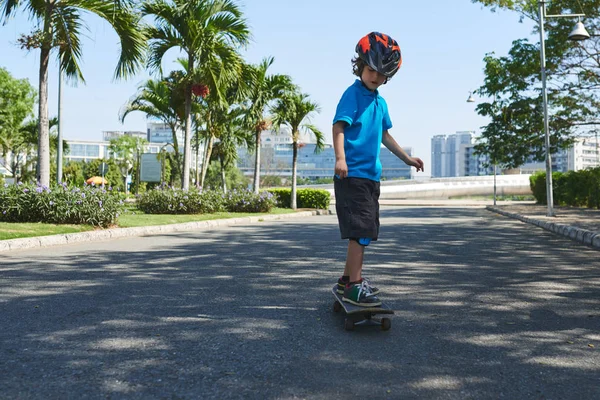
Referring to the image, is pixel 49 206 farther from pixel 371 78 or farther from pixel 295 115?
pixel 295 115

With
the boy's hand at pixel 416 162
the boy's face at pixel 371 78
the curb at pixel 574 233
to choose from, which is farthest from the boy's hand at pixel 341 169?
the curb at pixel 574 233

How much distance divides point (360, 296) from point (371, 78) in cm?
139

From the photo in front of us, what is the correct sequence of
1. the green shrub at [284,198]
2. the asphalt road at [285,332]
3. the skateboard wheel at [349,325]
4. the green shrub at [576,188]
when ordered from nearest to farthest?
1. the asphalt road at [285,332]
2. the skateboard wheel at [349,325]
3. the green shrub at [576,188]
4. the green shrub at [284,198]

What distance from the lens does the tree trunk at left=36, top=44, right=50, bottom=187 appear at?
1046 cm

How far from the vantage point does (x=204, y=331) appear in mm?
3328

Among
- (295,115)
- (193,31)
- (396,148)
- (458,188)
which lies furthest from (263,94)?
(458,188)

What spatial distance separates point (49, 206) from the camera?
33.5 feet

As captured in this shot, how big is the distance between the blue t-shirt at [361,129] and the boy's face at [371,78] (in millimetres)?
32

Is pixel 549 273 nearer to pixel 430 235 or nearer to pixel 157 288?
pixel 157 288

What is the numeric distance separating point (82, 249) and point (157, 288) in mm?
3610

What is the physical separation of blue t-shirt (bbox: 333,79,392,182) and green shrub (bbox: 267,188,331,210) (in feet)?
66.8

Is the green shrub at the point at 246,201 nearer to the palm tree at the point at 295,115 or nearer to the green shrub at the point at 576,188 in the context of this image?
the palm tree at the point at 295,115

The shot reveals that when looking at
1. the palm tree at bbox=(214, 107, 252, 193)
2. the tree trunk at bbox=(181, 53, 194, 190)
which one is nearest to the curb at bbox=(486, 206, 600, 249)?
the tree trunk at bbox=(181, 53, 194, 190)

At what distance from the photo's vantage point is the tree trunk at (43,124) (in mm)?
10461
